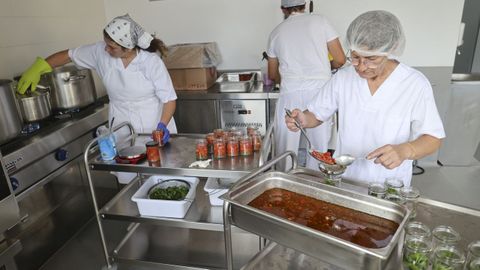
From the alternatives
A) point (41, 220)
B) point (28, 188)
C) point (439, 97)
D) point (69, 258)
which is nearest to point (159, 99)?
point (28, 188)

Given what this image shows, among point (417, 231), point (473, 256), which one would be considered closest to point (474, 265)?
point (473, 256)

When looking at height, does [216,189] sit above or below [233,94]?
below

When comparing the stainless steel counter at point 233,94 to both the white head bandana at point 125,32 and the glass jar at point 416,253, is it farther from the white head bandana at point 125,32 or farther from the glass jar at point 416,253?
the glass jar at point 416,253

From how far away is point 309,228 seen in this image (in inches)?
33.2

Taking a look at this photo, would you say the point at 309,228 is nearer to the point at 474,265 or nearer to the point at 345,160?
the point at 474,265

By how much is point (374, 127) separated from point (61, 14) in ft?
8.23

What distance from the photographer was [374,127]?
1.35m

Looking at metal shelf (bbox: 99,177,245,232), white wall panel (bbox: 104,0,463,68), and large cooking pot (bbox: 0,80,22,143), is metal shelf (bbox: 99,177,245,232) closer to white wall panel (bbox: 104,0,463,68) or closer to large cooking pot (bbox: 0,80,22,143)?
large cooking pot (bbox: 0,80,22,143)

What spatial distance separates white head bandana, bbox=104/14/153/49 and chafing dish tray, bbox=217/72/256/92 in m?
1.04

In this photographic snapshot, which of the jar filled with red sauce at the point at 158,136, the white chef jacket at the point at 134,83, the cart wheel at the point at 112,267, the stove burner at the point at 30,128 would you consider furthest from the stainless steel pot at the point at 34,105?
the cart wheel at the point at 112,267

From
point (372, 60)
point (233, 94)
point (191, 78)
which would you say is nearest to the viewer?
point (372, 60)

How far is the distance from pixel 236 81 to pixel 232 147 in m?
1.42

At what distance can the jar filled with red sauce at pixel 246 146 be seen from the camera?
5.31 ft

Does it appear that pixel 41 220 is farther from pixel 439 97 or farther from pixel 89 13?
pixel 439 97
